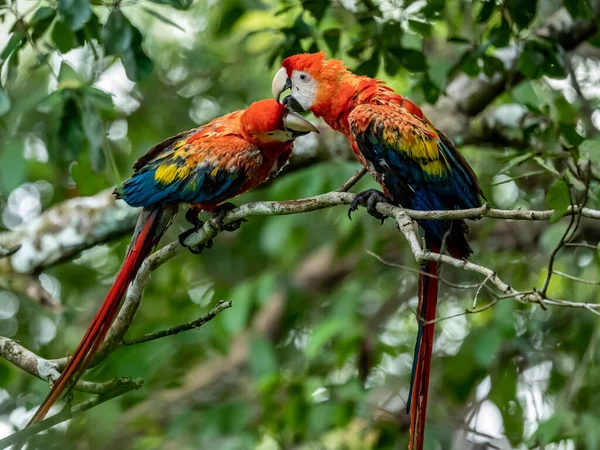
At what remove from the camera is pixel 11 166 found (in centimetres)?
310

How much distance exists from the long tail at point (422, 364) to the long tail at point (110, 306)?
1.01m

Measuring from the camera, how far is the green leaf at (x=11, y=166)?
3.04 m

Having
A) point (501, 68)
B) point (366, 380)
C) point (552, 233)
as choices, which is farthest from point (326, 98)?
point (366, 380)

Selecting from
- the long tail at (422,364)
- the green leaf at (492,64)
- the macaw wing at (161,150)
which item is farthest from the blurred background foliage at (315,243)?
the long tail at (422,364)

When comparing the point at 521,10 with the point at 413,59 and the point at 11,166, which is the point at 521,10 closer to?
the point at 413,59

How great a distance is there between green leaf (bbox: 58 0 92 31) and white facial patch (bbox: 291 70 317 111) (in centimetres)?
98

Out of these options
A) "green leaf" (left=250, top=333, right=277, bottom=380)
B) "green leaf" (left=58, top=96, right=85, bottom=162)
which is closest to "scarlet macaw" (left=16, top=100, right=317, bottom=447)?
"green leaf" (left=58, top=96, right=85, bottom=162)

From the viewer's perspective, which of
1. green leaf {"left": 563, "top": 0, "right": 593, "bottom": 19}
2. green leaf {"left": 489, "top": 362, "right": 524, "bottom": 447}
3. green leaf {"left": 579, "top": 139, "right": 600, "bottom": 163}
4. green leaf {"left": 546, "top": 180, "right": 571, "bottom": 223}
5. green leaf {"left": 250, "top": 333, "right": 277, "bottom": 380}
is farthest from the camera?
green leaf {"left": 250, "top": 333, "right": 277, "bottom": 380}

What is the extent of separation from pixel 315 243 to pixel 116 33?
2.81 meters

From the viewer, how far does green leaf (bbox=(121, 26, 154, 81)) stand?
8.28 ft

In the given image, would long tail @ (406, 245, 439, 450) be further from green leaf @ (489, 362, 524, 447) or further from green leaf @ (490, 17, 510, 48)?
green leaf @ (489, 362, 524, 447)

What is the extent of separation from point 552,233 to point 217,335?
→ 5.98ft

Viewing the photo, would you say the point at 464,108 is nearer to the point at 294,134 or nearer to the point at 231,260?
the point at 294,134

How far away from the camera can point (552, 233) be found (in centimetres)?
321
